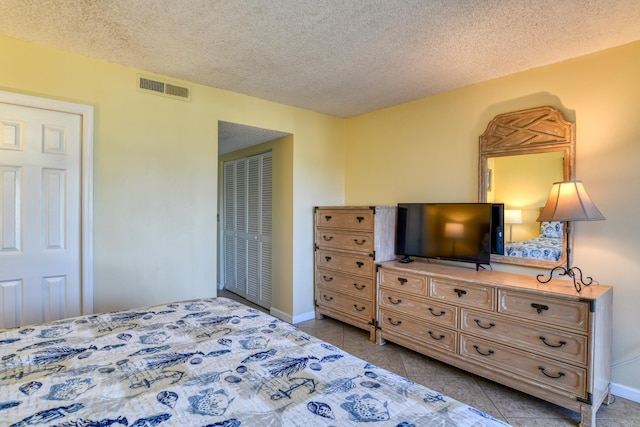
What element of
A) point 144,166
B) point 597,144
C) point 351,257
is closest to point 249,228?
point 351,257

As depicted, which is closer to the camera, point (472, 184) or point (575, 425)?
point (575, 425)

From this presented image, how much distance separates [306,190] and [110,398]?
3.06 m

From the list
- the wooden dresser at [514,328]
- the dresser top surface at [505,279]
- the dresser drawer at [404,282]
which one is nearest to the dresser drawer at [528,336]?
the wooden dresser at [514,328]

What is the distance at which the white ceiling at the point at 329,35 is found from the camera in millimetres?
1909

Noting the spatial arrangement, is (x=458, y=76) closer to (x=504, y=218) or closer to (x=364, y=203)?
(x=504, y=218)

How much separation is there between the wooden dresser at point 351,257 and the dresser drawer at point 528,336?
101 centimetres

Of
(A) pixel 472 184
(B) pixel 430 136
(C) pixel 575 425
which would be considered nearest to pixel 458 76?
(B) pixel 430 136

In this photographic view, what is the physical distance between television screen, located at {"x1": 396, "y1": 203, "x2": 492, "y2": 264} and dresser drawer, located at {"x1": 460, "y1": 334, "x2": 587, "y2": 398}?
69cm

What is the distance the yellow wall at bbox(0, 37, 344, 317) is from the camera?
8.19ft

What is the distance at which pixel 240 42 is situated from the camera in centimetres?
233

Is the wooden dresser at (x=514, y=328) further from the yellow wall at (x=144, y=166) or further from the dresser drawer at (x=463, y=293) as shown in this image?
the yellow wall at (x=144, y=166)

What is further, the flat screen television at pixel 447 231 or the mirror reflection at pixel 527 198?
the flat screen television at pixel 447 231

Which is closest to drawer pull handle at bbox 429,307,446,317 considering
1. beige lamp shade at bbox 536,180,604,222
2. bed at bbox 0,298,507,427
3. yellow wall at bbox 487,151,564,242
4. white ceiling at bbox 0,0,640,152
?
yellow wall at bbox 487,151,564,242

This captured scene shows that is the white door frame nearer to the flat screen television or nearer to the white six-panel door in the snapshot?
the white six-panel door
